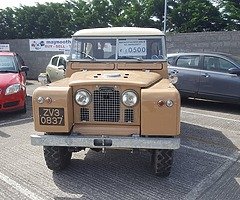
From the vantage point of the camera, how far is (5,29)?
80.1 ft

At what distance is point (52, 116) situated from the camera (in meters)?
3.99

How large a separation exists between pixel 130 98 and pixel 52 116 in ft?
3.30

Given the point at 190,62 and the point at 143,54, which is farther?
the point at 190,62

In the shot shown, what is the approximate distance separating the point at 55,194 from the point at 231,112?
19.7 ft

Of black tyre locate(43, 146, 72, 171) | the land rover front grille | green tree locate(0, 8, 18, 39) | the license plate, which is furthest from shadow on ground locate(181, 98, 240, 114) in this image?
green tree locate(0, 8, 18, 39)

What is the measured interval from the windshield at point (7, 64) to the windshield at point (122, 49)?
397 centimetres

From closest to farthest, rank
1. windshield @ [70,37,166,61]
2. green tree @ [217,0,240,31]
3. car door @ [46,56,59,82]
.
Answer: windshield @ [70,37,166,61] → car door @ [46,56,59,82] → green tree @ [217,0,240,31]

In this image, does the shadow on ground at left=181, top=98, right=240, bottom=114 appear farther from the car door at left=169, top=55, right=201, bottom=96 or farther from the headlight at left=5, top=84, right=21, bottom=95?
the headlight at left=5, top=84, right=21, bottom=95

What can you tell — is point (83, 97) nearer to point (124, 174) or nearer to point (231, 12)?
point (124, 174)

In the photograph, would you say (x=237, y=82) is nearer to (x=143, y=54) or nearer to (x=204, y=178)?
(x=143, y=54)

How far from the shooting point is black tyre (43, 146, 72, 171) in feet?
14.1

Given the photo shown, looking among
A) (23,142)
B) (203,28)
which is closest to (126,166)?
(23,142)

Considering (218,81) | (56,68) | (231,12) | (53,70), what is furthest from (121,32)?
(231,12)

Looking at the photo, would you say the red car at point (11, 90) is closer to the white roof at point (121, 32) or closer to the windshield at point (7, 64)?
the windshield at point (7, 64)
